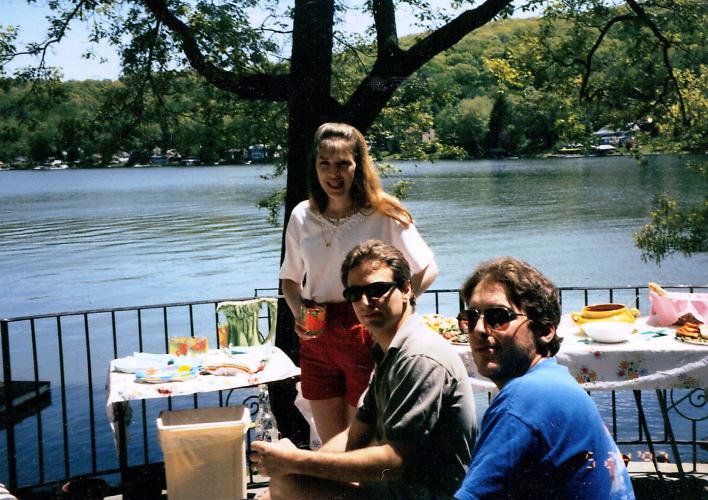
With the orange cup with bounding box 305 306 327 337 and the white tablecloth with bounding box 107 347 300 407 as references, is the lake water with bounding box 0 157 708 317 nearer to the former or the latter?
the white tablecloth with bounding box 107 347 300 407

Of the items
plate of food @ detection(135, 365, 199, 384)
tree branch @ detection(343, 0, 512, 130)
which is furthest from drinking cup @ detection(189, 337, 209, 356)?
tree branch @ detection(343, 0, 512, 130)

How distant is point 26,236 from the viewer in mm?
53875

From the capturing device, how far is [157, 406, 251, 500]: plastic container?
4129mm

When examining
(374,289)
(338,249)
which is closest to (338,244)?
(338,249)

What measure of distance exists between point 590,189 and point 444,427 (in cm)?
7287

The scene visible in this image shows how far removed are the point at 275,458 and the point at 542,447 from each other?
107 centimetres

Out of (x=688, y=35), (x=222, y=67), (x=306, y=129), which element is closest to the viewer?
(x=306, y=129)

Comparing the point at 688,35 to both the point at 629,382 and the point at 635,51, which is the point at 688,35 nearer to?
the point at 635,51

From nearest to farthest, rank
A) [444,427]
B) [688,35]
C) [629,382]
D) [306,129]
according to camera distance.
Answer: [444,427] → [629,382] → [306,129] → [688,35]

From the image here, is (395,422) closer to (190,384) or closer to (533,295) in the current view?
(533,295)

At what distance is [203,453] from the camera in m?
4.18

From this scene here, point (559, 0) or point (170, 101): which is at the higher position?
point (559, 0)

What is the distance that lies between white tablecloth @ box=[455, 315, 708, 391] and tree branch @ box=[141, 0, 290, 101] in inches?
159

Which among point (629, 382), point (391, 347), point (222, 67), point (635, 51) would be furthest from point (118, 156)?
point (391, 347)
